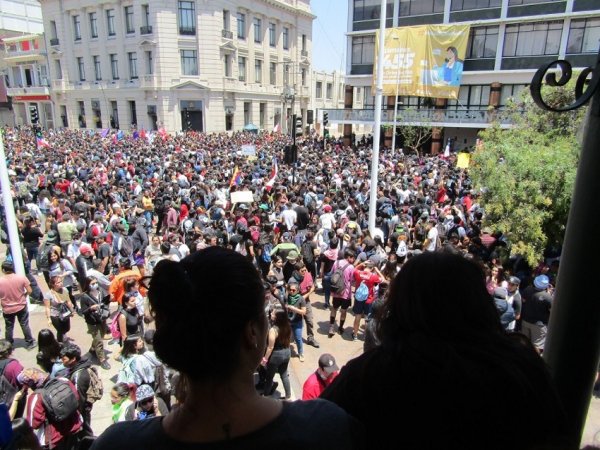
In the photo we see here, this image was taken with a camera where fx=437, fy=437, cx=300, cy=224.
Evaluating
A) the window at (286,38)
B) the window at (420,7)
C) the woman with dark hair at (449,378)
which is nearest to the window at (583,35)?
the window at (420,7)

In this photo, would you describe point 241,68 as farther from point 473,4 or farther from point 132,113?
point 473,4

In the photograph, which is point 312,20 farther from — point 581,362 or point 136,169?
point 581,362

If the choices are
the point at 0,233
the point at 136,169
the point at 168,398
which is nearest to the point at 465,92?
the point at 136,169

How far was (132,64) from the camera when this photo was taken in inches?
1795

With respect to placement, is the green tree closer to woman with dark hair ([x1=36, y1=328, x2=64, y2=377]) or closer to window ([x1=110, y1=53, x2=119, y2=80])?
woman with dark hair ([x1=36, y1=328, x2=64, y2=377])

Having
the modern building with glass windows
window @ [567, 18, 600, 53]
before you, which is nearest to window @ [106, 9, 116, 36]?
the modern building with glass windows

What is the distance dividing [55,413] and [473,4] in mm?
36173

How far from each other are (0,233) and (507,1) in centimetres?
3311

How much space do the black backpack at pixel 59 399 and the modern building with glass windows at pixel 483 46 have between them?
28446 mm

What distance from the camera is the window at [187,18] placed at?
42906mm

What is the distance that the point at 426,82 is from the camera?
1164 inches

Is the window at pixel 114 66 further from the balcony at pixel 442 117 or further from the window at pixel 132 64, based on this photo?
the balcony at pixel 442 117

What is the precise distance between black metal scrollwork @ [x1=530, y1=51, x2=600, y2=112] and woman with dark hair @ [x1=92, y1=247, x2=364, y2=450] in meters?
1.52

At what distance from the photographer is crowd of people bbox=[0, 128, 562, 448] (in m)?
1.16
